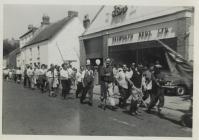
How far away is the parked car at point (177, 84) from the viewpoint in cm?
686

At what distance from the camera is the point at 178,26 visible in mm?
9945

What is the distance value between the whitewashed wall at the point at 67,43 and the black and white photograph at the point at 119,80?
222cm

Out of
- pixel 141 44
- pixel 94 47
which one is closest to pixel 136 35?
pixel 141 44

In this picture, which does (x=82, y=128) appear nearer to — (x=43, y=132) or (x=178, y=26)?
(x=43, y=132)

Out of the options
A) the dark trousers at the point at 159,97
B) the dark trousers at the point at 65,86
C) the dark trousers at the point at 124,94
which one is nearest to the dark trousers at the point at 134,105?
the dark trousers at the point at 159,97

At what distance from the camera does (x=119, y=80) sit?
351 inches

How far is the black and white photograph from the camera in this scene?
7008 mm

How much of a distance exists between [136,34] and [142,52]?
765mm

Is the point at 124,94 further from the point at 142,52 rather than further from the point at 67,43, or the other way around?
the point at 67,43

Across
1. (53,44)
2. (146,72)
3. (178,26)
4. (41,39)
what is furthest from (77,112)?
(41,39)

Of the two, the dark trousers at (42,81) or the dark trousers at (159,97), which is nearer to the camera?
the dark trousers at (159,97)

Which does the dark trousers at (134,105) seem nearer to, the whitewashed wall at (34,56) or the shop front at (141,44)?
the shop front at (141,44)

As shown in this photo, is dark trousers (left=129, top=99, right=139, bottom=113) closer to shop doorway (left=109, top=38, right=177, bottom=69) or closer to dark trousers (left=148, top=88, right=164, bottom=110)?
dark trousers (left=148, top=88, right=164, bottom=110)

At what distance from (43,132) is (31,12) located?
2.71 metres
